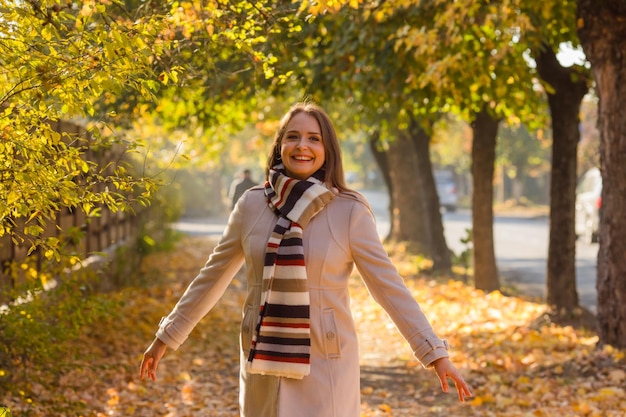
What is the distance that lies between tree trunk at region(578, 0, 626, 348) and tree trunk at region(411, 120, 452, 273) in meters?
9.22

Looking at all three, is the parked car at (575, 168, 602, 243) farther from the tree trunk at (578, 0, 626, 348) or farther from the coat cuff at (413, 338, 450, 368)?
the coat cuff at (413, 338, 450, 368)

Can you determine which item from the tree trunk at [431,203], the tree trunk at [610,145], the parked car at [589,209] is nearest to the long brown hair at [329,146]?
the tree trunk at [610,145]

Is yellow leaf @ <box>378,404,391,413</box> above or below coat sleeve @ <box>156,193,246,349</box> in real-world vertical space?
below

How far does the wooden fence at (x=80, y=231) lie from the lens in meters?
6.87

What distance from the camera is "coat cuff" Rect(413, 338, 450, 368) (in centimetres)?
378

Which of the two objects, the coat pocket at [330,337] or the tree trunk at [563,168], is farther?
the tree trunk at [563,168]

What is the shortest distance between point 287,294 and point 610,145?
5471 millimetres

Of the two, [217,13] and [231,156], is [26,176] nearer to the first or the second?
[217,13]

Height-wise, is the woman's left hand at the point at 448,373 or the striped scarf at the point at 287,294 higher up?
the striped scarf at the point at 287,294

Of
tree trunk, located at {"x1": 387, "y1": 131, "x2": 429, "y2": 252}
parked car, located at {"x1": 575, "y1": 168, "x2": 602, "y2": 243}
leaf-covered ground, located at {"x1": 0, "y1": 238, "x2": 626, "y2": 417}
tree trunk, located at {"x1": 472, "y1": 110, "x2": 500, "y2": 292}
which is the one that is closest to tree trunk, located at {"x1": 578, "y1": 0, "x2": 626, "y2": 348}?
leaf-covered ground, located at {"x1": 0, "y1": 238, "x2": 626, "y2": 417}

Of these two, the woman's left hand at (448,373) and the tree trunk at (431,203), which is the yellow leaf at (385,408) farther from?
the tree trunk at (431,203)

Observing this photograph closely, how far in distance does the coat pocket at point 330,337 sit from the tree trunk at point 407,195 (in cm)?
1707

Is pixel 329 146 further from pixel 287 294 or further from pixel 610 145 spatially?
pixel 610 145

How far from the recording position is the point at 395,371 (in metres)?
9.48
